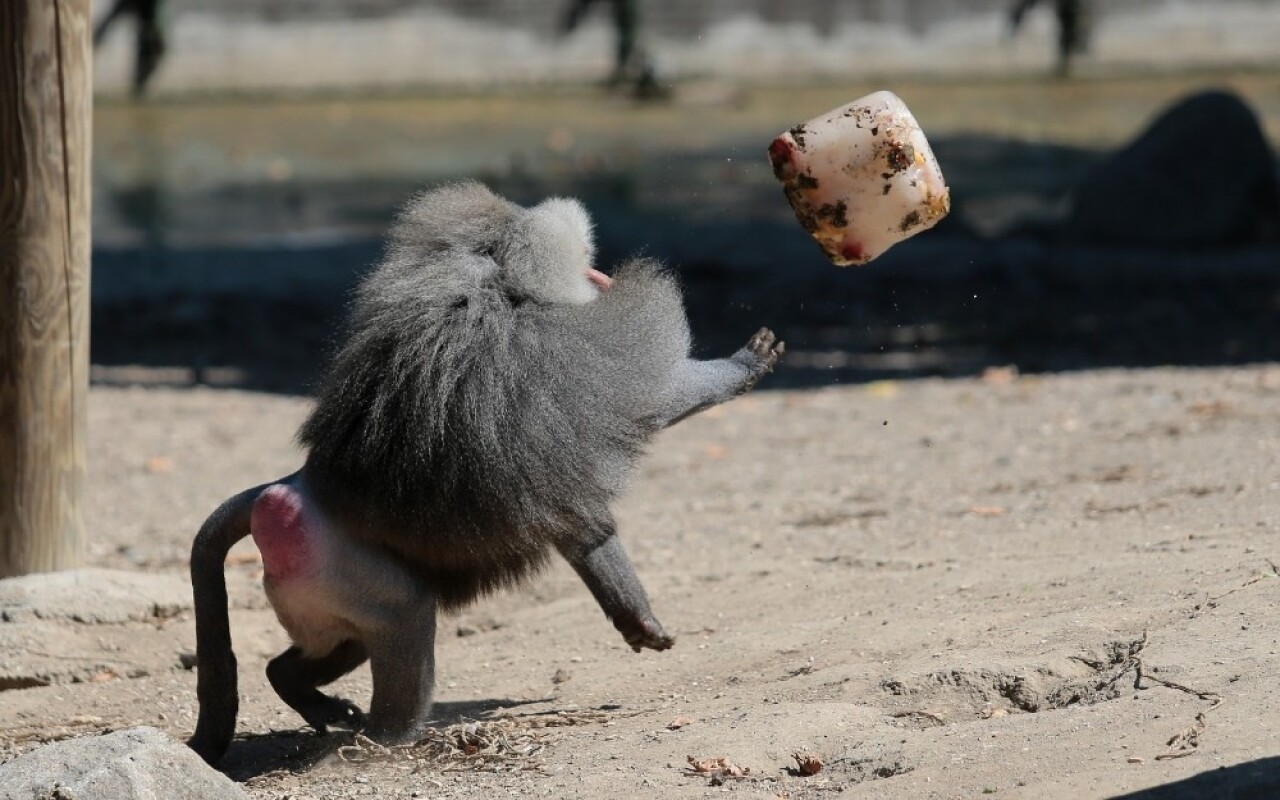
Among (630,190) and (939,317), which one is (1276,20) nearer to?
(630,190)

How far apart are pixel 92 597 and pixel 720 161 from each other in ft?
31.5

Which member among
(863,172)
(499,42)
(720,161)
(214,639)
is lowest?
(720,161)

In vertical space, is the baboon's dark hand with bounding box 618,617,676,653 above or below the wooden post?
below

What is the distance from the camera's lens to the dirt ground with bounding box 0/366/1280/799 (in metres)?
3.62

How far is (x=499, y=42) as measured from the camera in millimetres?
16312

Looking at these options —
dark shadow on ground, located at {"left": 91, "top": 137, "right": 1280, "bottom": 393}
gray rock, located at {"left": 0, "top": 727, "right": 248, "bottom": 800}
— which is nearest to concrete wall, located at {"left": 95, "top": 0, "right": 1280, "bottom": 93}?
dark shadow on ground, located at {"left": 91, "top": 137, "right": 1280, "bottom": 393}

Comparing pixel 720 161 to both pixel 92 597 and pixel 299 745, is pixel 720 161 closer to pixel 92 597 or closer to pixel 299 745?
pixel 92 597

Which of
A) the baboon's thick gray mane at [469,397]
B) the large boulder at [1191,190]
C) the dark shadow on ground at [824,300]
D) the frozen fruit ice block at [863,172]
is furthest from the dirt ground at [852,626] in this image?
the large boulder at [1191,190]

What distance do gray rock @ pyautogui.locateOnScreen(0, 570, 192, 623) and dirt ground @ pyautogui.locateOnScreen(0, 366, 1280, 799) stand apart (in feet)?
0.16

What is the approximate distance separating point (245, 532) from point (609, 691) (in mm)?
1136

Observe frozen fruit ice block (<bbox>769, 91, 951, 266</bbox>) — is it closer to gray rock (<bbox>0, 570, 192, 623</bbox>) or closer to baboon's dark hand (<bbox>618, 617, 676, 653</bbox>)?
baboon's dark hand (<bbox>618, 617, 676, 653</bbox>)

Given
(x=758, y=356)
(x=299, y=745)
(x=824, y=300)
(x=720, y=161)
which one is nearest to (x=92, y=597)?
(x=299, y=745)

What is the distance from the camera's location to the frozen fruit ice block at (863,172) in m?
4.35

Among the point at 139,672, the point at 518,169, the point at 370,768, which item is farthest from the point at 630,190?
the point at 370,768
